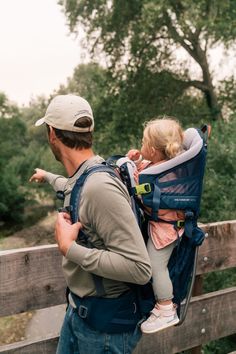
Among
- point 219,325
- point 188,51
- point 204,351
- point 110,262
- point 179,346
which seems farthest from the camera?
point 188,51

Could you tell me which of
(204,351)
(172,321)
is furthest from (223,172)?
(172,321)

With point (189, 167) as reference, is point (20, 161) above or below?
below

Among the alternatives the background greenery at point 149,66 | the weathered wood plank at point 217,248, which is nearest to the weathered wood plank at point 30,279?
the weathered wood plank at point 217,248

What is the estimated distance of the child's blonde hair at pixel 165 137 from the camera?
6.67 feet

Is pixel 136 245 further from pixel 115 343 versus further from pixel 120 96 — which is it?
pixel 120 96

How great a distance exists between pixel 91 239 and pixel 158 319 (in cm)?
48

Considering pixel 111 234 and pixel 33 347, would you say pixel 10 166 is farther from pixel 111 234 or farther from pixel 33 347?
pixel 111 234

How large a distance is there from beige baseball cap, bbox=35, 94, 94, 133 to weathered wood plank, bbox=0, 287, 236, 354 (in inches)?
53.3

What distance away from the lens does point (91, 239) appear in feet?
6.10

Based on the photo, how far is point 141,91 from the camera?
1630 centimetres

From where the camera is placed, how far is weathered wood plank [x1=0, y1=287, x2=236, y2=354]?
2.69m

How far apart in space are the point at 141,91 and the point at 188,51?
2.07 meters

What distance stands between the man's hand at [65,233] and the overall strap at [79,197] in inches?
2.3

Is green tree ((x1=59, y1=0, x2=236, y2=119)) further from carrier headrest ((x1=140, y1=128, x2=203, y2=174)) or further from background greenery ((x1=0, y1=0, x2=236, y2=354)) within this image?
carrier headrest ((x1=140, y1=128, x2=203, y2=174))
